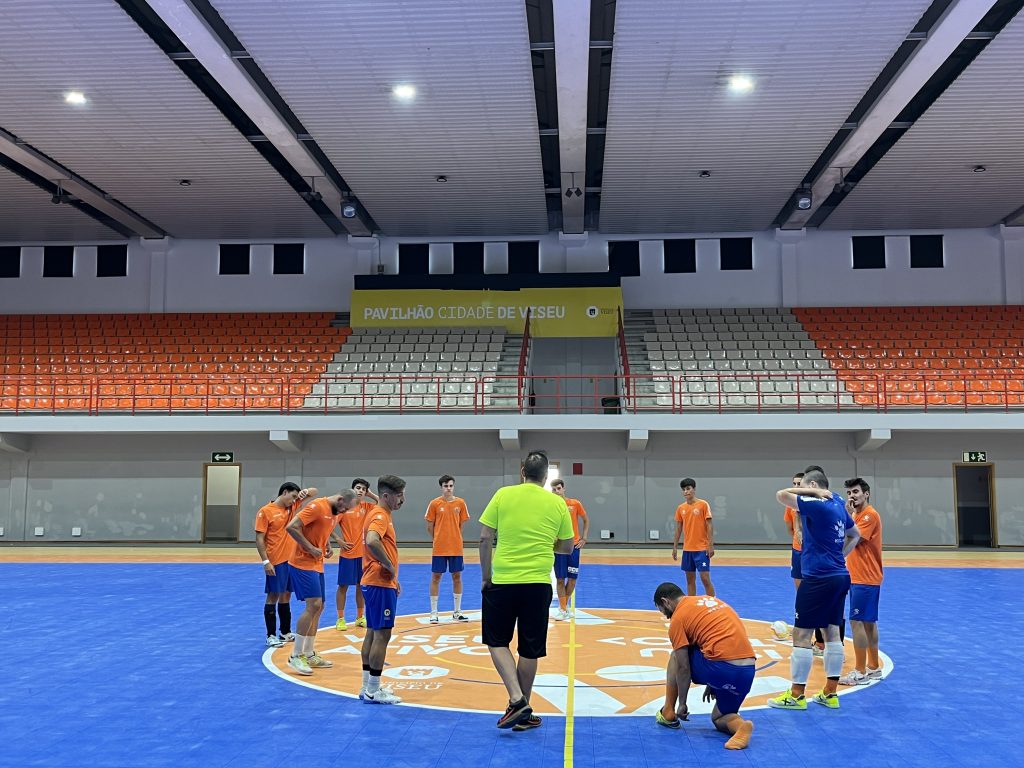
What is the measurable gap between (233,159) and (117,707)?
668 inches

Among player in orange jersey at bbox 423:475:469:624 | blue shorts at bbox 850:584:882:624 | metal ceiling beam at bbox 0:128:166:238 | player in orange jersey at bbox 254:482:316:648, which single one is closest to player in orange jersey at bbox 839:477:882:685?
blue shorts at bbox 850:584:882:624

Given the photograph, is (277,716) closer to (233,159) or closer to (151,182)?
(233,159)

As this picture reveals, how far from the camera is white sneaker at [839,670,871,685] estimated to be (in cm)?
778

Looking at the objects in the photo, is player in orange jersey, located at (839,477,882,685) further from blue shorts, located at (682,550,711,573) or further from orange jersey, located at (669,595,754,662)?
blue shorts, located at (682,550,711,573)

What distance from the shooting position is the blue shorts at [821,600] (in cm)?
687

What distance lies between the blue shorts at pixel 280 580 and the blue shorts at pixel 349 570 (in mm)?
1237

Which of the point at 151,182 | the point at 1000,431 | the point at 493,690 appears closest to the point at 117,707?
the point at 493,690

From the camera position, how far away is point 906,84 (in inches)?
668

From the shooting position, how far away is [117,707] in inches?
275

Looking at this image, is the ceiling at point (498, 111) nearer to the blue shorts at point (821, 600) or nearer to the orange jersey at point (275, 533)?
the orange jersey at point (275, 533)

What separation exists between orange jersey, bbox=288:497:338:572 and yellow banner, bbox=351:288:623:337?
60.1ft

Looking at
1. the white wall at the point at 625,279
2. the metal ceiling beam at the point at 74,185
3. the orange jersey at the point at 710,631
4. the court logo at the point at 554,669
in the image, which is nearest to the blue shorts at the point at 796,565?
the court logo at the point at 554,669

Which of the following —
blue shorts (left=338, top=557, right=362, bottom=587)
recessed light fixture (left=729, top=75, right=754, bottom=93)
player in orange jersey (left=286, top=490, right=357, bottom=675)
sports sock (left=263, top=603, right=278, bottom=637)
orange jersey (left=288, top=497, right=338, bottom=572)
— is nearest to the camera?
player in orange jersey (left=286, top=490, right=357, bottom=675)

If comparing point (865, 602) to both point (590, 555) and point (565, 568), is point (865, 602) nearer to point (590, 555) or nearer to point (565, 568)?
point (565, 568)
